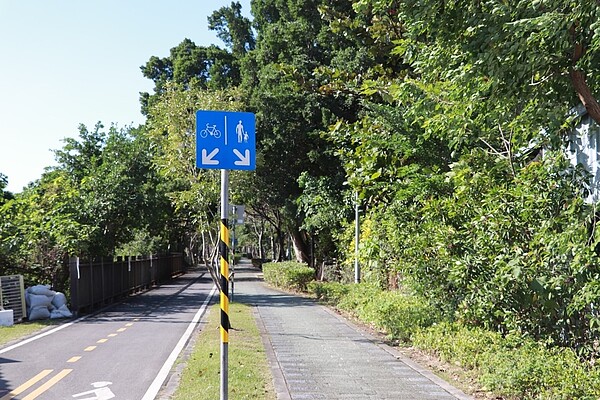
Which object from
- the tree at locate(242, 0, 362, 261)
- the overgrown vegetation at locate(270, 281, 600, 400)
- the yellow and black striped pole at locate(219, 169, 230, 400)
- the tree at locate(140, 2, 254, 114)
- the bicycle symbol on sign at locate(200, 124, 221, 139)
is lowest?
the overgrown vegetation at locate(270, 281, 600, 400)

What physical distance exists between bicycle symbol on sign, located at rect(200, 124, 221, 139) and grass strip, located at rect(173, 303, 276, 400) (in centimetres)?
328

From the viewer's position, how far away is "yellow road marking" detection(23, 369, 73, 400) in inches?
319

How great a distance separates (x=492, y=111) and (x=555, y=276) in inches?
84.3

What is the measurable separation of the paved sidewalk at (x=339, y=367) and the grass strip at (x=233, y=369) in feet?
0.73

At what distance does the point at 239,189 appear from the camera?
23359 mm

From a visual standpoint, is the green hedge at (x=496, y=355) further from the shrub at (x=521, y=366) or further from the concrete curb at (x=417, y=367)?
the concrete curb at (x=417, y=367)

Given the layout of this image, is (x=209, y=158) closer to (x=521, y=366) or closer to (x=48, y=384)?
(x=521, y=366)

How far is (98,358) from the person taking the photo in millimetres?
11086

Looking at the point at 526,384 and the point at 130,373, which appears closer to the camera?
the point at 526,384

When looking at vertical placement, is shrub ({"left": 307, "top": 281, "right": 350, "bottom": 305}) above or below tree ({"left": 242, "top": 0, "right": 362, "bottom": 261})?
below

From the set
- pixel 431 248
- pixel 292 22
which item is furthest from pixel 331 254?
pixel 431 248

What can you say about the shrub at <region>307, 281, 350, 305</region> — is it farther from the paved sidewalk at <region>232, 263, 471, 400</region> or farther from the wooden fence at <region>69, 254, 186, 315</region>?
the wooden fence at <region>69, 254, 186, 315</region>

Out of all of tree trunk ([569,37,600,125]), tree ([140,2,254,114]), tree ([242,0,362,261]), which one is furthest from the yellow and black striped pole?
tree ([140,2,254,114])

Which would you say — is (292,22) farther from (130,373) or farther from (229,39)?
(130,373)
